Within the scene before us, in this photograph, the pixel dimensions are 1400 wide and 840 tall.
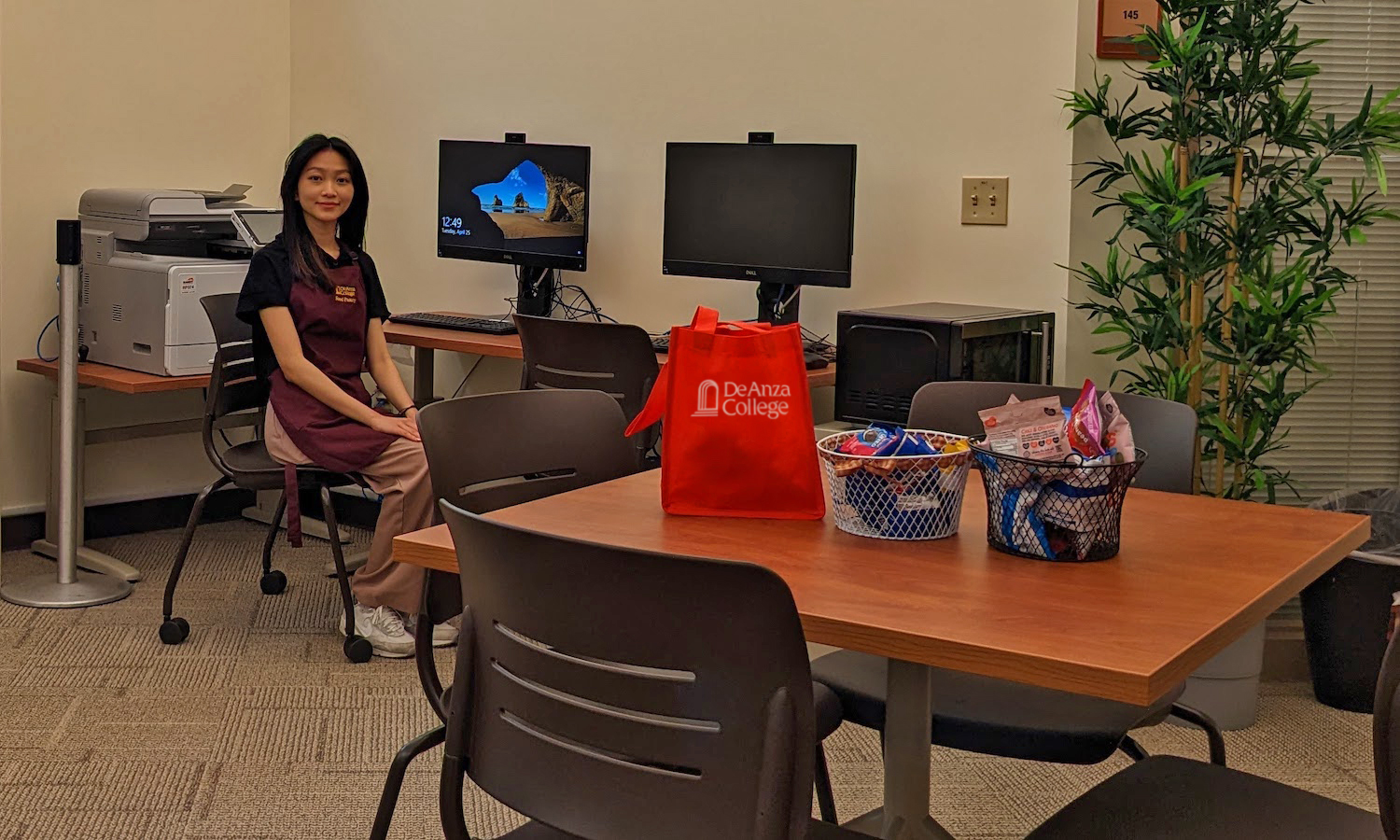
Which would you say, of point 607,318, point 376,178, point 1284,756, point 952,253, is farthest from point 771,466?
point 376,178

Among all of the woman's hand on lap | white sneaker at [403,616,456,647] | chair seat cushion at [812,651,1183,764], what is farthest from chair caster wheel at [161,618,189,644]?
chair seat cushion at [812,651,1183,764]

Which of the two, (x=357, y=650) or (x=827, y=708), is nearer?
(x=827, y=708)

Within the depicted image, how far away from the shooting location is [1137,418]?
2.30 metres

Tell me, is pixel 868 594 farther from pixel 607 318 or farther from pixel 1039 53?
pixel 607 318

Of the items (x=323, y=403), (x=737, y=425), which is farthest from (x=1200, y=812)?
(x=323, y=403)

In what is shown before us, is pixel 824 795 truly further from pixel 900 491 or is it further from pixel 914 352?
pixel 914 352

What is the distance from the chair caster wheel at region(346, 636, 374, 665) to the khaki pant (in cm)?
10

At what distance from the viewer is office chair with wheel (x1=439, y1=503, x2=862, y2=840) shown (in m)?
1.29

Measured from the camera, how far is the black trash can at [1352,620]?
3.14 m

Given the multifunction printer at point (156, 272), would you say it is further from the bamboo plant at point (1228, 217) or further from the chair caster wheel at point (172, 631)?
the bamboo plant at point (1228, 217)

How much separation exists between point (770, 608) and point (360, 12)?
4192 mm

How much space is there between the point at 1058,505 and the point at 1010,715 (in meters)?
0.44

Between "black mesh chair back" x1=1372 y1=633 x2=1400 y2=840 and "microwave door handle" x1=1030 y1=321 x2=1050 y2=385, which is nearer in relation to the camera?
"black mesh chair back" x1=1372 y1=633 x2=1400 y2=840

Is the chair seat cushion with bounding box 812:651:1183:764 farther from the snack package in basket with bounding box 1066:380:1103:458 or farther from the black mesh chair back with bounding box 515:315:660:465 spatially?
the black mesh chair back with bounding box 515:315:660:465
